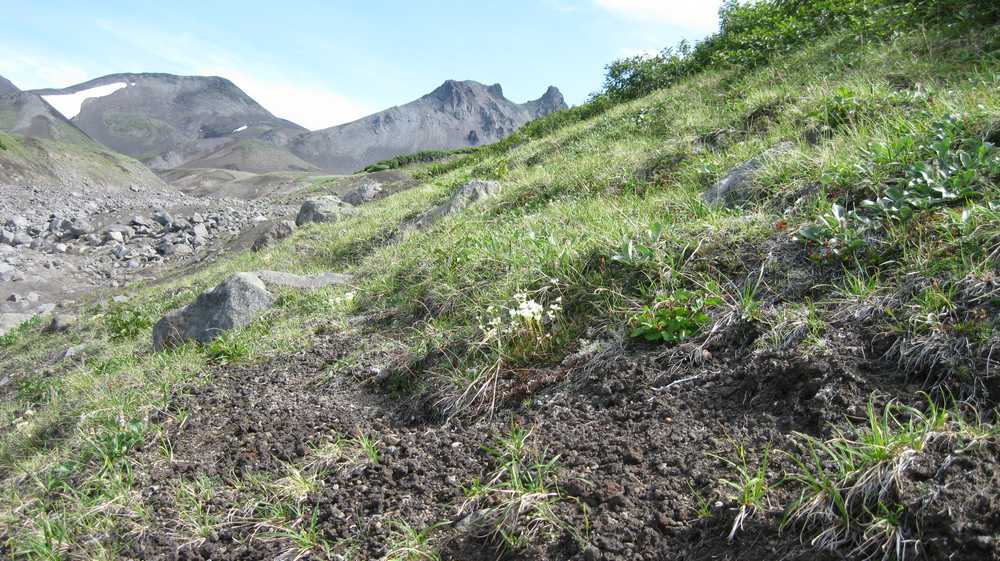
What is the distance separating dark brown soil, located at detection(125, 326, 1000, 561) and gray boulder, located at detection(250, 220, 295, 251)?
863 cm

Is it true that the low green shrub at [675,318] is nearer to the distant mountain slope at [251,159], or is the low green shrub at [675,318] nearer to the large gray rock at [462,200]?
the large gray rock at [462,200]

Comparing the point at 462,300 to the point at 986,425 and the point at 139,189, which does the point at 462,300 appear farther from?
the point at 139,189

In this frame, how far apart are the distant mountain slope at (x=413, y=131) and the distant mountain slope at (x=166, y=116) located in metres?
8.17

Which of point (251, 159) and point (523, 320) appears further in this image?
point (251, 159)

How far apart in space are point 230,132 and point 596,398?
88.9 m

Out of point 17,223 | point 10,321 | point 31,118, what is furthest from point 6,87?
point 10,321

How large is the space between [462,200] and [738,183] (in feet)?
13.8

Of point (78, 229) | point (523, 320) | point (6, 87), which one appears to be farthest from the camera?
point (6, 87)

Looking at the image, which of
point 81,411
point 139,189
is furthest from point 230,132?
point 81,411

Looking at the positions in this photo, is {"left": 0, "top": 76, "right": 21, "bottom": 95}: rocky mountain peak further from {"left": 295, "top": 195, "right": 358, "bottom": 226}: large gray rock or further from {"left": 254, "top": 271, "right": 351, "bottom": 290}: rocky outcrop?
{"left": 254, "top": 271, "right": 351, "bottom": 290}: rocky outcrop

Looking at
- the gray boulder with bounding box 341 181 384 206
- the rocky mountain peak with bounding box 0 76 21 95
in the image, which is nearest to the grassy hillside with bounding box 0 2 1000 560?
the gray boulder with bounding box 341 181 384 206

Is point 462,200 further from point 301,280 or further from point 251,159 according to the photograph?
point 251,159

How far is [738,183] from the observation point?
400 cm

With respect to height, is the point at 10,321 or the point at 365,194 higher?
the point at 365,194
